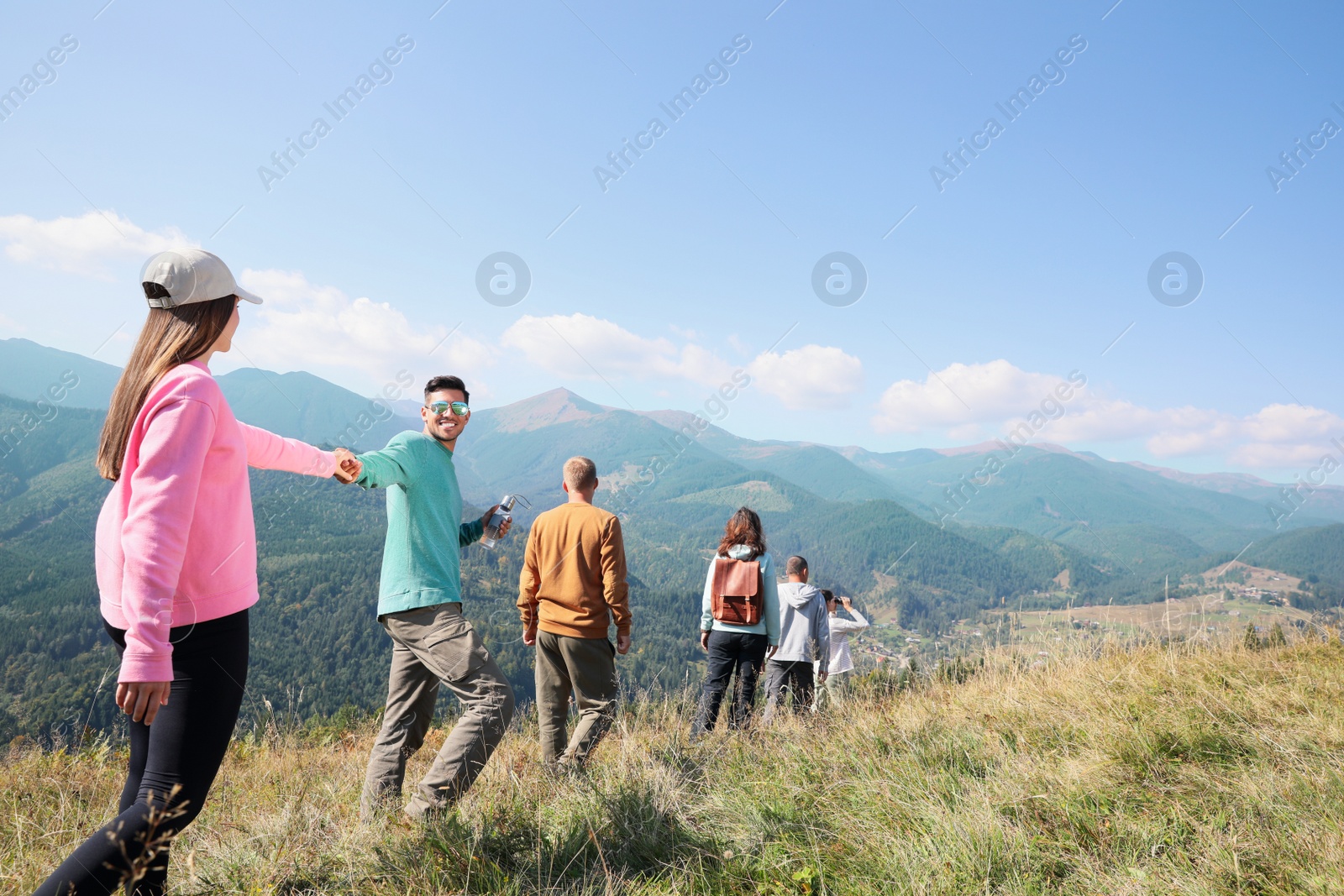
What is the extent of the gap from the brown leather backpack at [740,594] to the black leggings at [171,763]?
3.78 meters

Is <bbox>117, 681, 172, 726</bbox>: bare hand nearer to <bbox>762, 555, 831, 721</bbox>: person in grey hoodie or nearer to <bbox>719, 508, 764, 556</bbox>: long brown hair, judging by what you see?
<bbox>719, 508, 764, 556</bbox>: long brown hair

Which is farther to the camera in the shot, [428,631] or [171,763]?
[428,631]

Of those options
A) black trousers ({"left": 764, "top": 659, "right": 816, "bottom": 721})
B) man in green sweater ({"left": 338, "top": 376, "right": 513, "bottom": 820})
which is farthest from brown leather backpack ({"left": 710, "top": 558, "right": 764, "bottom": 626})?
man in green sweater ({"left": 338, "top": 376, "right": 513, "bottom": 820})

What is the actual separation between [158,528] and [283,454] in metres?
0.81

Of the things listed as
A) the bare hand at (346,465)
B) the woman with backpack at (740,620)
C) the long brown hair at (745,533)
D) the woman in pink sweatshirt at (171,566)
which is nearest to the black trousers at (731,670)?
the woman with backpack at (740,620)

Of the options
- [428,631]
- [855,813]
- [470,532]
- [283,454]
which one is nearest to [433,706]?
[428,631]

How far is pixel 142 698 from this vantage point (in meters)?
1.54

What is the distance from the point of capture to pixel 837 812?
2.71 meters

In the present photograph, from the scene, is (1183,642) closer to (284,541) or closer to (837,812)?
(837,812)

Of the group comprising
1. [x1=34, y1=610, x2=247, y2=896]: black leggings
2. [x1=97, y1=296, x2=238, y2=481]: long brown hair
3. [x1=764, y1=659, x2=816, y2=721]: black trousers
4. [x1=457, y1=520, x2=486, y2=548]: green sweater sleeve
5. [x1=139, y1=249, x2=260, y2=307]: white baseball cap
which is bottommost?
[x1=764, y1=659, x2=816, y2=721]: black trousers

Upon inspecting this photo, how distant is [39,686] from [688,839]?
272 feet

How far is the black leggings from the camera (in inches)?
59.3

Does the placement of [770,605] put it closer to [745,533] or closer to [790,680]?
[745,533]

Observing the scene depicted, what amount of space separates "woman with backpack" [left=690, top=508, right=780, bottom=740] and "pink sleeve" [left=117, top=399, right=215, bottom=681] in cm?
397
